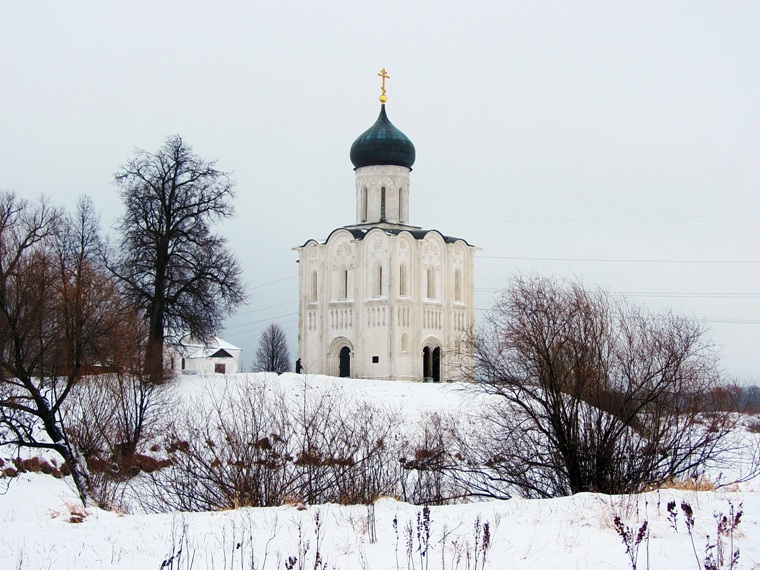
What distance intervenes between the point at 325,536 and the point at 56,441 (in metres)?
7.71

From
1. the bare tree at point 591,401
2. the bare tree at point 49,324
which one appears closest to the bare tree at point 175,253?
the bare tree at point 49,324

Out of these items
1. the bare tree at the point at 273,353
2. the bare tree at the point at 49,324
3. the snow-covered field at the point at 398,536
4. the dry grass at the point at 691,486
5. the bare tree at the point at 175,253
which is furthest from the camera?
the bare tree at the point at 273,353

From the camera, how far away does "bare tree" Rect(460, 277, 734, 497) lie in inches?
555

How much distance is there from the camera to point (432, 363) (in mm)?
35406

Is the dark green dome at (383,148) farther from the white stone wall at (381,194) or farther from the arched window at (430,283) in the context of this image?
the arched window at (430,283)

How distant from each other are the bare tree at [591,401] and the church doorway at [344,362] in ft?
66.5

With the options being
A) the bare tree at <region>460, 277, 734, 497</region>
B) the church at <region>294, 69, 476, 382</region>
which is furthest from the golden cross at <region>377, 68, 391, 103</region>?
the bare tree at <region>460, 277, 734, 497</region>

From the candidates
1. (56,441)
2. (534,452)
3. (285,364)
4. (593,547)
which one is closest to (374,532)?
(593,547)

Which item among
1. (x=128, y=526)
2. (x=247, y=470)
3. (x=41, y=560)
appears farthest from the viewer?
(x=247, y=470)

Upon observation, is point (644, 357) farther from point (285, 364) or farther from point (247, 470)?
point (285, 364)

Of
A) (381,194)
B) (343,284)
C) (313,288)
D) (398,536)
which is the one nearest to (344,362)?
(343,284)

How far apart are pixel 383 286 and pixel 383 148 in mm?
5587

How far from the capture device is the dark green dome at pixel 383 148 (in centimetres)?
3569

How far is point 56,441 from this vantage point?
14.7 metres
